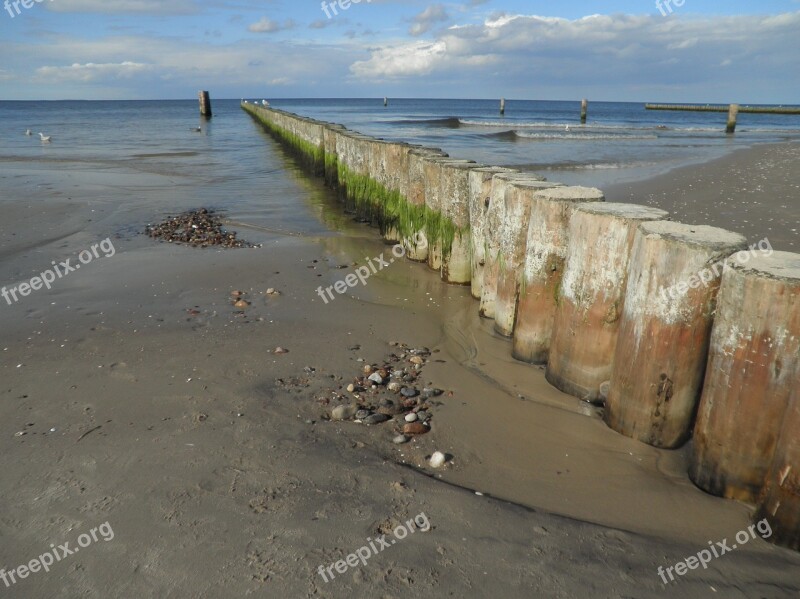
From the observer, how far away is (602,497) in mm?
3229

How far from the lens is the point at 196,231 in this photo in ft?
30.1

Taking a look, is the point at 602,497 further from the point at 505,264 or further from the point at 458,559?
the point at 505,264

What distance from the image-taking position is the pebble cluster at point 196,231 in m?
8.53

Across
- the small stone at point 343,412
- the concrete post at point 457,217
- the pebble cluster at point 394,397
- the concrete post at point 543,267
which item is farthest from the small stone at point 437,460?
the concrete post at point 457,217

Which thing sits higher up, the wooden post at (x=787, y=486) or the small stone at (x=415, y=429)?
the wooden post at (x=787, y=486)

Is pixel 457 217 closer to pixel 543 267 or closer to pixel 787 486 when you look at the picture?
pixel 543 267

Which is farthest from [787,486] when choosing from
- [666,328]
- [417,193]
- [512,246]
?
[417,193]

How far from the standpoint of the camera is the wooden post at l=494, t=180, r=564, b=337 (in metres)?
4.94

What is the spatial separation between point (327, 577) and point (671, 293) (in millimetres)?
2336

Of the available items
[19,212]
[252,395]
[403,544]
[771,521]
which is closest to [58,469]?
[252,395]

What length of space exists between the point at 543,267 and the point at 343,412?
1908 millimetres

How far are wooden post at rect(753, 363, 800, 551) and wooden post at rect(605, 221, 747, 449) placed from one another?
2.14 feet

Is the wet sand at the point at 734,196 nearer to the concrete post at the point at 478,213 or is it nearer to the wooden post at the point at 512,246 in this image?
the concrete post at the point at 478,213

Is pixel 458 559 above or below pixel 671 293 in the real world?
below
